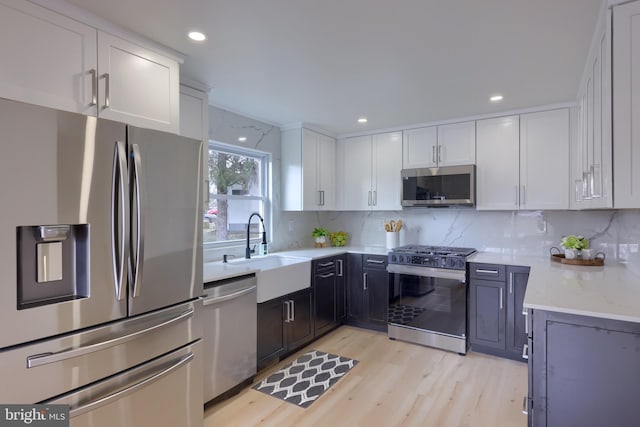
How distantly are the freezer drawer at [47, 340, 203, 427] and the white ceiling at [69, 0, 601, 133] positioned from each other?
1.78 m

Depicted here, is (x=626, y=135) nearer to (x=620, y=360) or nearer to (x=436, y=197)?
(x=620, y=360)

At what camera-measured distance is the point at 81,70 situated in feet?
5.50

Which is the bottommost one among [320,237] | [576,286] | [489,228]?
[576,286]

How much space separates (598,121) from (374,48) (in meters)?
1.32

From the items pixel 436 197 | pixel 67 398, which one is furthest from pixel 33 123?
pixel 436 197

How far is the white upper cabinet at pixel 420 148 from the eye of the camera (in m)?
3.73

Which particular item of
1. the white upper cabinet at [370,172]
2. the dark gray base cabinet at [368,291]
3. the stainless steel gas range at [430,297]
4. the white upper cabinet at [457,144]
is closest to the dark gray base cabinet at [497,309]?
the stainless steel gas range at [430,297]

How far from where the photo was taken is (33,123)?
1.29 metres

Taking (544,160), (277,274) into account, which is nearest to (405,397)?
(277,274)

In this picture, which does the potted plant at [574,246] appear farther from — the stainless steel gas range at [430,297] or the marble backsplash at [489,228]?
the stainless steel gas range at [430,297]

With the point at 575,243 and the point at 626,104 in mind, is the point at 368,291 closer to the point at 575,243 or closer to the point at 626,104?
the point at 575,243

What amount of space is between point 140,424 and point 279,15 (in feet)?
7.04

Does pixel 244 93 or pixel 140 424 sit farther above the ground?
pixel 244 93

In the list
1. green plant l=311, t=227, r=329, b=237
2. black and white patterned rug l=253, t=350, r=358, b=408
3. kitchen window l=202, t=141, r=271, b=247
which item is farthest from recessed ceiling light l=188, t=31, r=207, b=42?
green plant l=311, t=227, r=329, b=237
